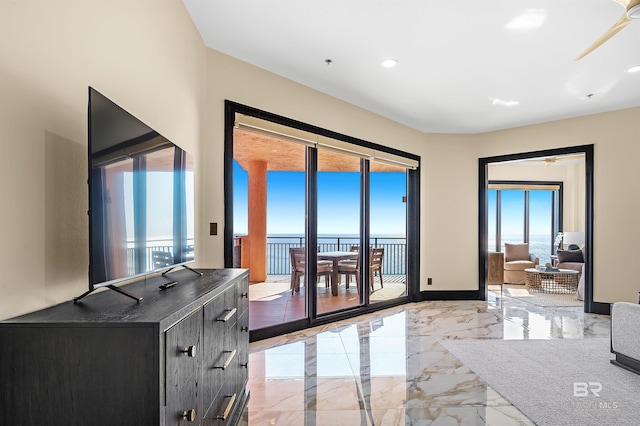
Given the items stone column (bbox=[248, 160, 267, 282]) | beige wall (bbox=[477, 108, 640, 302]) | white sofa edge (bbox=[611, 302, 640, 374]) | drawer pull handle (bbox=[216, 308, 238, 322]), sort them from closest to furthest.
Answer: drawer pull handle (bbox=[216, 308, 238, 322]) → white sofa edge (bbox=[611, 302, 640, 374]) → stone column (bbox=[248, 160, 267, 282]) → beige wall (bbox=[477, 108, 640, 302])

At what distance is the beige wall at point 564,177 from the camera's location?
859 cm

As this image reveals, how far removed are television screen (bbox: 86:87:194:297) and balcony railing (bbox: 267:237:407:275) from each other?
2187mm

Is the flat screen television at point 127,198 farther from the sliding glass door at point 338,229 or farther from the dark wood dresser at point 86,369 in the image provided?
the sliding glass door at point 338,229

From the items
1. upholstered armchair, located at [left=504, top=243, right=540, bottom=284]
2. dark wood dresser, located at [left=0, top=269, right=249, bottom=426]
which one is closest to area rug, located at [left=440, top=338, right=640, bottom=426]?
dark wood dresser, located at [left=0, top=269, right=249, bottom=426]

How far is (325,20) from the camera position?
290 cm

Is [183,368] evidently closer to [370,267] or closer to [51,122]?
[51,122]

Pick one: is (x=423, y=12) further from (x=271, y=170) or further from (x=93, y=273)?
(x=93, y=273)

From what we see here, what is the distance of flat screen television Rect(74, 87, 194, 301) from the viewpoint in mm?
1288

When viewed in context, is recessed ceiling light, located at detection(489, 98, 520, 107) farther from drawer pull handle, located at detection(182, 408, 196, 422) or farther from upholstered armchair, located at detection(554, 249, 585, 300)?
drawer pull handle, located at detection(182, 408, 196, 422)

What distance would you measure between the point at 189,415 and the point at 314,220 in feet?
10.2

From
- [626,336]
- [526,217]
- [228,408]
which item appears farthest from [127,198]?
[526,217]

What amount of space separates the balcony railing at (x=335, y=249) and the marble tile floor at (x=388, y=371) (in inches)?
30.3

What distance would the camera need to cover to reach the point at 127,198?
4.88ft

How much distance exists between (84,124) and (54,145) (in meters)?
0.23
